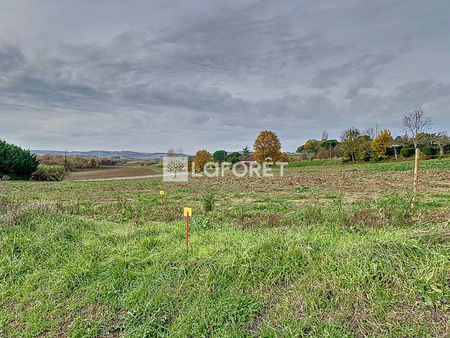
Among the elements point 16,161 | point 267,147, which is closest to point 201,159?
point 267,147

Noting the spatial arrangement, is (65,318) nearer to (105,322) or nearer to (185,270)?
(105,322)

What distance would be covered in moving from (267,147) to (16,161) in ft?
123

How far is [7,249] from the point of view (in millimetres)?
3816

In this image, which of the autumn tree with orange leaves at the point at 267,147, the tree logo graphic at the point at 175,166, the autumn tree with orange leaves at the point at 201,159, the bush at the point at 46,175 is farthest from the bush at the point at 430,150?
the bush at the point at 46,175

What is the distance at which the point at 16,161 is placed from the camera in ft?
95.1

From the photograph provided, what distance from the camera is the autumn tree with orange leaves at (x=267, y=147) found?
149 ft

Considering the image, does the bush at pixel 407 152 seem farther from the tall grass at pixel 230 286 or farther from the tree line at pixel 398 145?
the tall grass at pixel 230 286

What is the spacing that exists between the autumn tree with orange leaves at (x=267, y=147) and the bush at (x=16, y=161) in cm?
3475

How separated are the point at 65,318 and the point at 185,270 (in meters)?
1.35

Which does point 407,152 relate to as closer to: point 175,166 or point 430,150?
point 430,150

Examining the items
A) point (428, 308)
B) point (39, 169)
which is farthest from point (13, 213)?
point (39, 169)

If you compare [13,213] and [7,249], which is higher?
[13,213]

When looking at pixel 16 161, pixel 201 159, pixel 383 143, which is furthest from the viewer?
pixel 201 159

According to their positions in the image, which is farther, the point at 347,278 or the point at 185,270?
the point at 185,270
